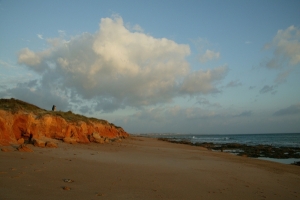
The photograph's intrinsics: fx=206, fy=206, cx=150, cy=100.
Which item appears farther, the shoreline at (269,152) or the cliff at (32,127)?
the shoreline at (269,152)

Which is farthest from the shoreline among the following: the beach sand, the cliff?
the cliff

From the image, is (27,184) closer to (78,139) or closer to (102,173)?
(102,173)

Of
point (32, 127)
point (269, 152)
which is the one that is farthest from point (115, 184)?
point (269, 152)

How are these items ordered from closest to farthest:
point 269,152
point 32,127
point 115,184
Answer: point 115,184 < point 32,127 < point 269,152

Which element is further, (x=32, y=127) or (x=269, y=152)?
(x=269, y=152)

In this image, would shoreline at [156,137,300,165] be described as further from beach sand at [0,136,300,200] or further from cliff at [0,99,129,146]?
cliff at [0,99,129,146]

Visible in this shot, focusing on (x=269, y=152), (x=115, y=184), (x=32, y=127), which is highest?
(x=32, y=127)

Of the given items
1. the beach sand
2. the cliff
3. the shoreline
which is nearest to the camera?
the beach sand

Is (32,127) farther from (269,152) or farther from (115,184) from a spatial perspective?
(269,152)

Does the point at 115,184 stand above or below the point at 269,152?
above

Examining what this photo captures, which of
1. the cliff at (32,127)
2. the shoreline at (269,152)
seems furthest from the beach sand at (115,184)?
the shoreline at (269,152)

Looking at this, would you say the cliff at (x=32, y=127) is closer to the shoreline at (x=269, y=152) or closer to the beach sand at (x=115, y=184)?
the beach sand at (x=115, y=184)

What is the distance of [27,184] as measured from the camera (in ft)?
20.5

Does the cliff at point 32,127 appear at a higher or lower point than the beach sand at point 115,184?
higher
